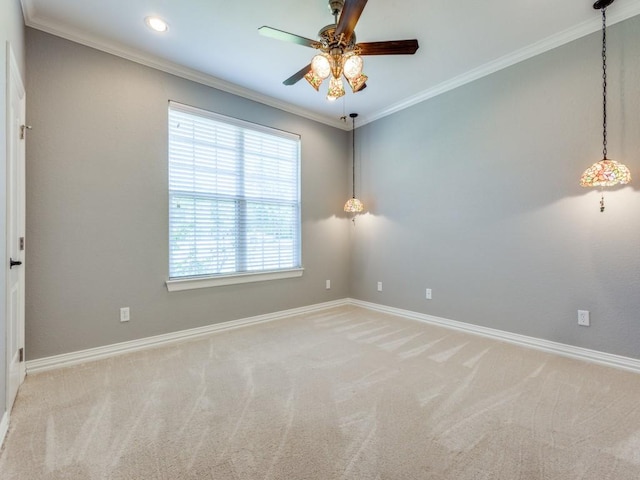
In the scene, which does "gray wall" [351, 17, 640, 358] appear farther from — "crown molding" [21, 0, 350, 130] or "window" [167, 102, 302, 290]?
"crown molding" [21, 0, 350, 130]

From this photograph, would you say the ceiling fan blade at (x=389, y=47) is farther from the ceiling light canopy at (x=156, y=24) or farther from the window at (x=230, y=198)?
the window at (x=230, y=198)

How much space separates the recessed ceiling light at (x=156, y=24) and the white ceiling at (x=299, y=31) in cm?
5

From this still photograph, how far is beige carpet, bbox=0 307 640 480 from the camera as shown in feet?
4.58

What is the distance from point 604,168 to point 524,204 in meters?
0.69

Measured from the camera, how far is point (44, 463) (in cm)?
141

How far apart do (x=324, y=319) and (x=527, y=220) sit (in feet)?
8.31

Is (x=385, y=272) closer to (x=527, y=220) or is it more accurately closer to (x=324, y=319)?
(x=324, y=319)

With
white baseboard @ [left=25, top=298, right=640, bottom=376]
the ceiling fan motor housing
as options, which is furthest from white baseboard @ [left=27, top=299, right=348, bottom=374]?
the ceiling fan motor housing

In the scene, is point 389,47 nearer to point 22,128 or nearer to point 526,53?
point 526,53

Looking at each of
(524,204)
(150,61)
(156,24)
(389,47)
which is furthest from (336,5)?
(524,204)

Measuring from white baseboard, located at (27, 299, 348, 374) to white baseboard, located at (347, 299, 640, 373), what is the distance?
69.5 inches

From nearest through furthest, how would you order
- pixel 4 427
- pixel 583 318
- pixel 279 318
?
pixel 4 427 → pixel 583 318 → pixel 279 318

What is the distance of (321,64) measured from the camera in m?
1.96

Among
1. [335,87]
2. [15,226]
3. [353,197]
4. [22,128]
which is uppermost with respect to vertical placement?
[335,87]
